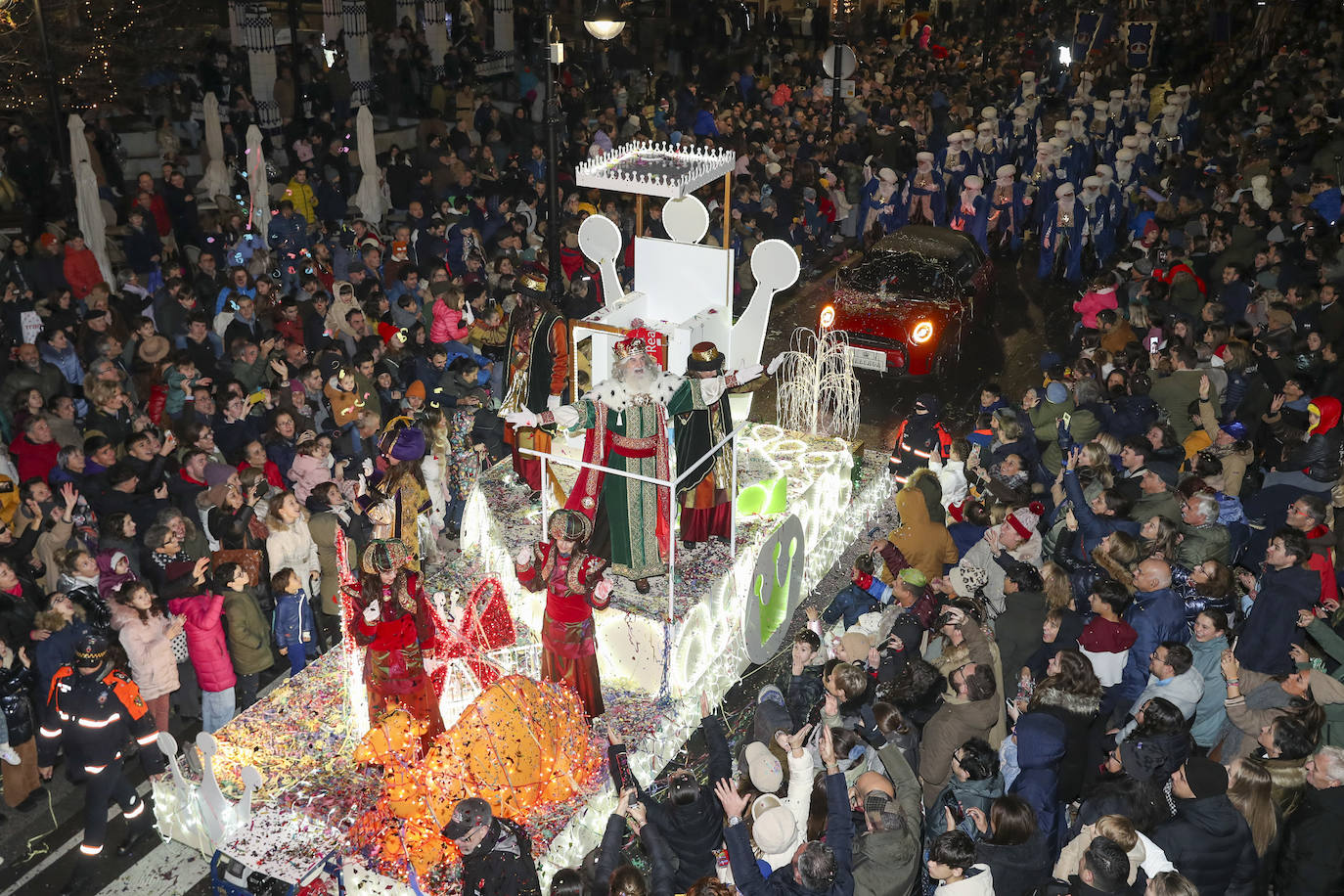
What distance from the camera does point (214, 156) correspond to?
53.8 feet

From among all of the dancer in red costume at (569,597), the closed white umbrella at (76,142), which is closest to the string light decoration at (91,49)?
the closed white umbrella at (76,142)

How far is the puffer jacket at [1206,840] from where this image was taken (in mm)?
5633

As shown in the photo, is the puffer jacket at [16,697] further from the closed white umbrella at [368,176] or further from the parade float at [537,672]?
the closed white umbrella at [368,176]

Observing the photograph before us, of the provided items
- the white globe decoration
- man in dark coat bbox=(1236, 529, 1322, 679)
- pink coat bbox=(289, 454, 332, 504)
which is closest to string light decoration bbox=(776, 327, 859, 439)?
the white globe decoration

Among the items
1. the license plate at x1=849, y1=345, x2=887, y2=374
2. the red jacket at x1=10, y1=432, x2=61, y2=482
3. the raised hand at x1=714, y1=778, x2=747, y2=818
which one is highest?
the red jacket at x1=10, y1=432, x2=61, y2=482

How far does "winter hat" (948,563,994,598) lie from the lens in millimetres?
7875

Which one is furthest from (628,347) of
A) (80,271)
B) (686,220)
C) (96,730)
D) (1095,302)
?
(1095,302)

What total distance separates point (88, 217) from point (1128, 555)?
11009 millimetres

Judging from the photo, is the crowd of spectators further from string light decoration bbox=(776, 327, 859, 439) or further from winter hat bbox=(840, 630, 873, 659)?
string light decoration bbox=(776, 327, 859, 439)

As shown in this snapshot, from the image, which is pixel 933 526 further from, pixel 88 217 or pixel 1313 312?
pixel 88 217

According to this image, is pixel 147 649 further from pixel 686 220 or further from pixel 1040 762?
pixel 686 220

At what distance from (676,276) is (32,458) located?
5.01 meters

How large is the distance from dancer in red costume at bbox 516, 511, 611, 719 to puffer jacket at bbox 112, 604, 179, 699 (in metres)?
2.13

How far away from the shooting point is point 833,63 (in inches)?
772
